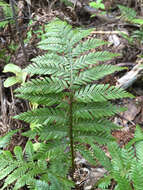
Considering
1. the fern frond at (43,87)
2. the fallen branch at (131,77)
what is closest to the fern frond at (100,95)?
the fern frond at (43,87)

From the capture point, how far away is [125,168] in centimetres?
138

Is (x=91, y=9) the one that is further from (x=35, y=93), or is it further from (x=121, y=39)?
(x=35, y=93)

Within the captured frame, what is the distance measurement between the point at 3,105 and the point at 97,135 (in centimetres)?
180

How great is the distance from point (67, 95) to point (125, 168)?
0.64m

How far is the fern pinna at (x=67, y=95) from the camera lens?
1449 mm

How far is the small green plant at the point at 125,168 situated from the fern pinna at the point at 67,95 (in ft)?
0.51

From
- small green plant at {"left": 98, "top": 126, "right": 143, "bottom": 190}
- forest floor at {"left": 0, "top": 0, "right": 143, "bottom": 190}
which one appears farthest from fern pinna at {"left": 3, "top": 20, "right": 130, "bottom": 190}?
forest floor at {"left": 0, "top": 0, "right": 143, "bottom": 190}

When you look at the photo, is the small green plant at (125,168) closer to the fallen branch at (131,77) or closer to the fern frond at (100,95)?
the fern frond at (100,95)

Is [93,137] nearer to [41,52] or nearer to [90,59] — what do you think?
[90,59]

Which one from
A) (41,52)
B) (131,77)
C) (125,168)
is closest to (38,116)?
(125,168)

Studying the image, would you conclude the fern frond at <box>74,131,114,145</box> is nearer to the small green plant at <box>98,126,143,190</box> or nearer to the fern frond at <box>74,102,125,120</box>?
the small green plant at <box>98,126,143,190</box>

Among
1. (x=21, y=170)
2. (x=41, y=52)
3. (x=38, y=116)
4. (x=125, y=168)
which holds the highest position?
(x=41, y=52)

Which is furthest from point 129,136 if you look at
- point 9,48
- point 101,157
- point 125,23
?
point 125,23

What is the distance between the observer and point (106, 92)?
1433mm
